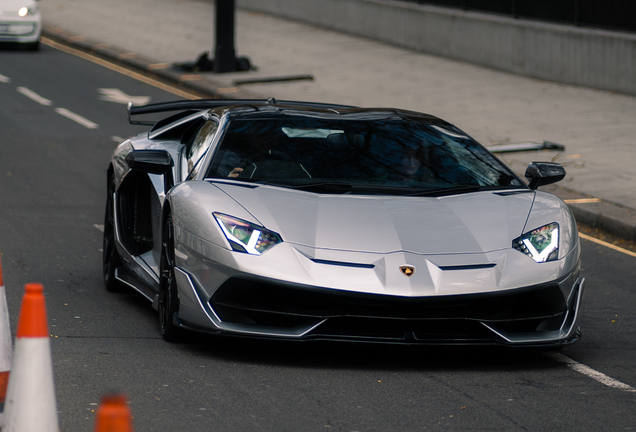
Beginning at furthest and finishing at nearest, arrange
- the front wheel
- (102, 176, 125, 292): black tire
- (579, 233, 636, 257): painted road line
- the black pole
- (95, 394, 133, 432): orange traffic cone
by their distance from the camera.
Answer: the black pole
(579, 233, 636, 257): painted road line
(102, 176, 125, 292): black tire
the front wheel
(95, 394, 133, 432): orange traffic cone

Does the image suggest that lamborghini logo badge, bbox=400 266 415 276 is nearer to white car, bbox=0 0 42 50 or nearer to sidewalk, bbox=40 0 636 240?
sidewalk, bbox=40 0 636 240

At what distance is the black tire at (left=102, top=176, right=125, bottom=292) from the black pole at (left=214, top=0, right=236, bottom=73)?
12259 mm

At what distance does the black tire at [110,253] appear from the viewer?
292 inches

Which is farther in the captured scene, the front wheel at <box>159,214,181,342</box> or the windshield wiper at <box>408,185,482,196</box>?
the windshield wiper at <box>408,185,482,196</box>

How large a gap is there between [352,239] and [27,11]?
64.1 ft

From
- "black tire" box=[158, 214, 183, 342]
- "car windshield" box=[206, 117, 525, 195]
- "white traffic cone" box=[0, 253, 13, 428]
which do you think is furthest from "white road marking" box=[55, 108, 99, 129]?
"white traffic cone" box=[0, 253, 13, 428]

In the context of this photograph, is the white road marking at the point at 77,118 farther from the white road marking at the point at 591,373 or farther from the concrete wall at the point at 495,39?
the white road marking at the point at 591,373

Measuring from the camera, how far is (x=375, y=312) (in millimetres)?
5492

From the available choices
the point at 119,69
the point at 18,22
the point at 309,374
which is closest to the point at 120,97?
the point at 119,69

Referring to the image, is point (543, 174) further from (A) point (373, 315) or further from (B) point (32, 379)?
(B) point (32, 379)

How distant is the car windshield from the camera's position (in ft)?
21.0

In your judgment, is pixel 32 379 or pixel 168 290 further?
pixel 168 290

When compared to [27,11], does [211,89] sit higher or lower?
lower

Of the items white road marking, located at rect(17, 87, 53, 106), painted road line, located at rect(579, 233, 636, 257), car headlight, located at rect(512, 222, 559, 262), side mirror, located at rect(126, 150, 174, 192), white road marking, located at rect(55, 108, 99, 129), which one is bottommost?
painted road line, located at rect(579, 233, 636, 257)
